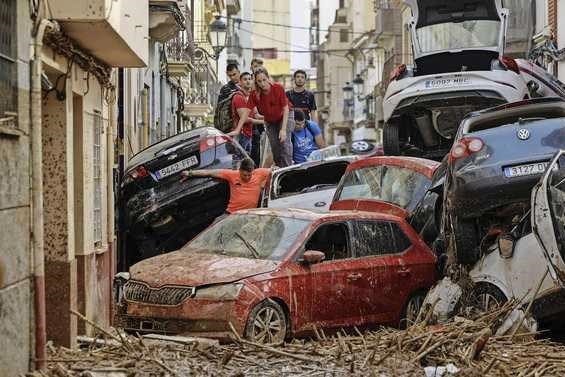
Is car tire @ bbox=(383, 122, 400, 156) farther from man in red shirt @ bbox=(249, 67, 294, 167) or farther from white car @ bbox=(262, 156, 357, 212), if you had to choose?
man in red shirt @ bbox=(249, 67, 294, 167)

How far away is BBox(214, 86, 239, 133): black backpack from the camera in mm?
18906

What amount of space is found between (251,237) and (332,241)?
84 cm

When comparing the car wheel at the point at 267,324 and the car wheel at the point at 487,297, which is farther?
the car wheel at the point at 487,297

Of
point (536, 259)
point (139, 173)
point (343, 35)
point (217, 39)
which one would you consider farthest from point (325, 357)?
point (343, 35)

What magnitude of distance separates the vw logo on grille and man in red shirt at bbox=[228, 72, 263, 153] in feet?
23.1

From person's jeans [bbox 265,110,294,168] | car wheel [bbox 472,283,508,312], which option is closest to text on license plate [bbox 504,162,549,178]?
car wheel [bbox 472,283,508,312]

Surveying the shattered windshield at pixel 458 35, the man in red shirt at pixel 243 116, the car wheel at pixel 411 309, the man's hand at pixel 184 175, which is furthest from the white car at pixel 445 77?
the car wheel at pixel 411 309

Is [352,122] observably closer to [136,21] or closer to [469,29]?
[469,29]

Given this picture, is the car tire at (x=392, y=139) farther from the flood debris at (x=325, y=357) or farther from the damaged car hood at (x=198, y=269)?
the flood debris at (x=325, y=357)

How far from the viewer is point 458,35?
19.0 metres

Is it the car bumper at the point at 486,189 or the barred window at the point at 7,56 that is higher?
the barred window at the point at 7,56

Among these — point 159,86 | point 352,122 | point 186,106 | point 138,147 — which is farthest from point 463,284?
point 352,122

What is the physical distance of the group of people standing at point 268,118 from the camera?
1834cm

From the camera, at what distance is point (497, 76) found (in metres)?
17.6
